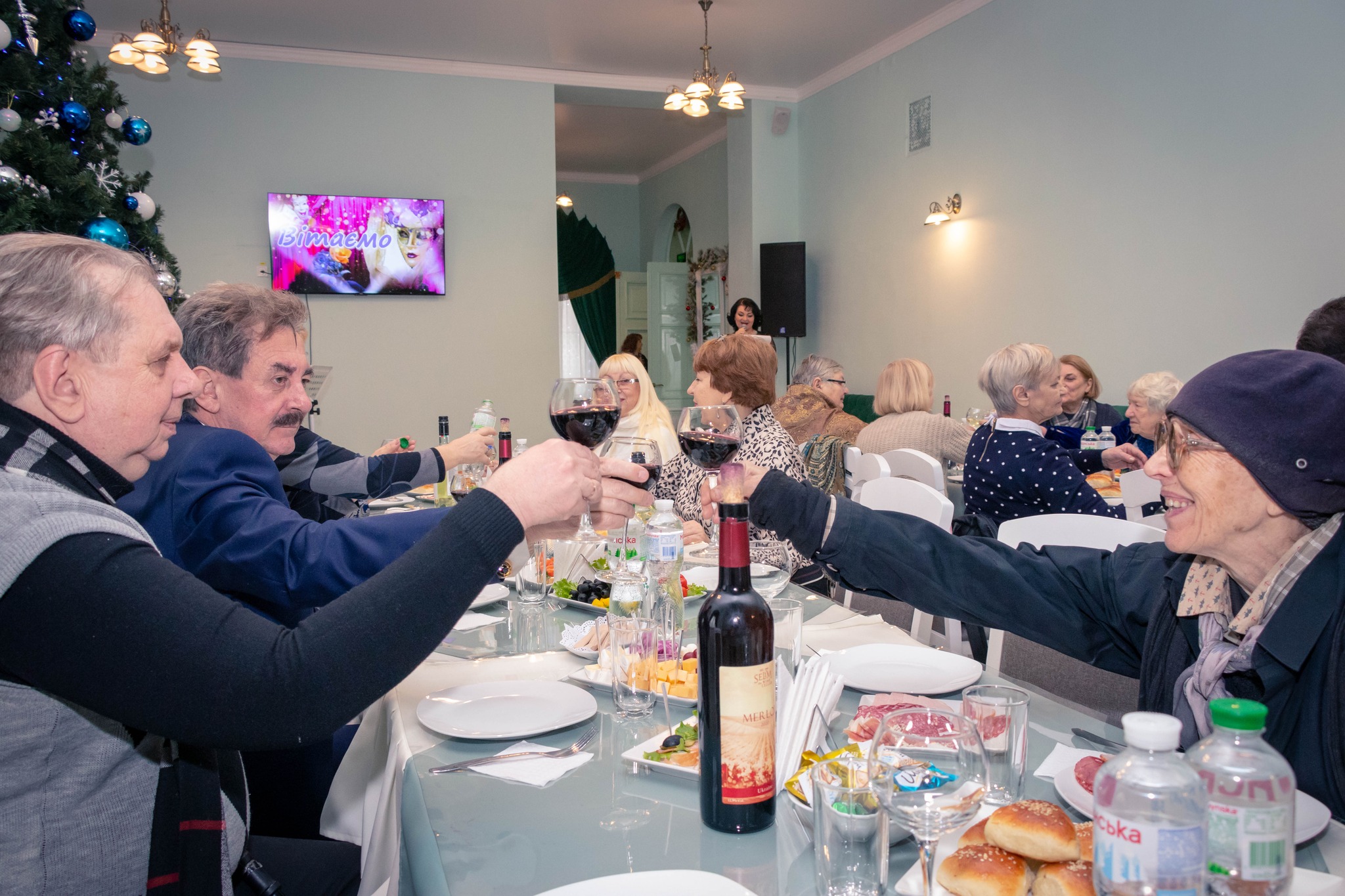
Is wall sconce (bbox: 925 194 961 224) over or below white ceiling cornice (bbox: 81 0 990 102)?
below

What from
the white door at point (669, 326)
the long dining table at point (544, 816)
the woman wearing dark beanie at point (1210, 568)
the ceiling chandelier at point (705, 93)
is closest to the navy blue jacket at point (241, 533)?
the long dining table at point (544, 816)

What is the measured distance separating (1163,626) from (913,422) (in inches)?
132

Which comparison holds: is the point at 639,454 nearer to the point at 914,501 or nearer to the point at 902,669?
the point at 902,669

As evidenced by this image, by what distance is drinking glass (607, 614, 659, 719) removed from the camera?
1365 mm

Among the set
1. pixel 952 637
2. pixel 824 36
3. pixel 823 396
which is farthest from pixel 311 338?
pixel 952 637

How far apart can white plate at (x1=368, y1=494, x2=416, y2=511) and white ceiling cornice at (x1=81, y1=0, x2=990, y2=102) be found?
4.37 metres

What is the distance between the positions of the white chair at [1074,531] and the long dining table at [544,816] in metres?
0.87

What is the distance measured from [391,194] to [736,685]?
685cm

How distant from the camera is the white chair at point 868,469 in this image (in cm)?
393

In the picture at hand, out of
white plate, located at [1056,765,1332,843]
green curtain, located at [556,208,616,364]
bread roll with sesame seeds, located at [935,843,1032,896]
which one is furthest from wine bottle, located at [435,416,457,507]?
green curtain, located at [556,208,616,364]

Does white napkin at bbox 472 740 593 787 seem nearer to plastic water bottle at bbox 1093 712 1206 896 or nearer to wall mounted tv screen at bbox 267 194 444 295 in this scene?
plastic water bottle at bbox 1093 712 1206 896

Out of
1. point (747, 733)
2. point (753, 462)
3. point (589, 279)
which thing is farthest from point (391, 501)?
point (589, 279)

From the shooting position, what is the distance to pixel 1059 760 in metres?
1.15

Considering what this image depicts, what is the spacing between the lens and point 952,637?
254 centimetres
